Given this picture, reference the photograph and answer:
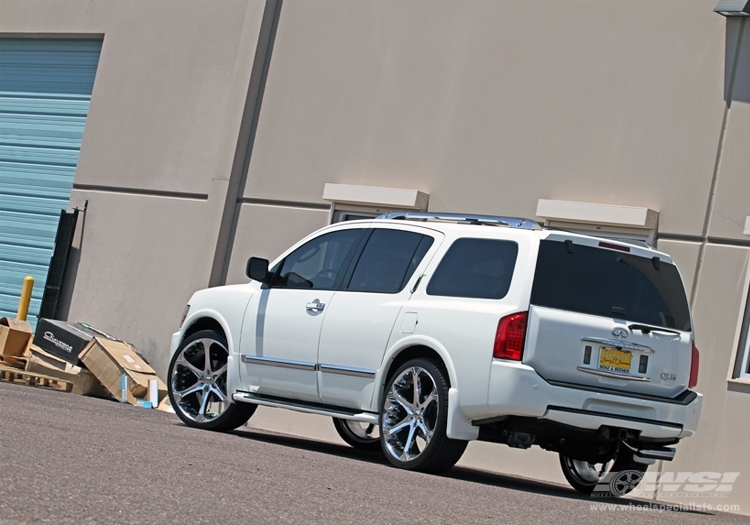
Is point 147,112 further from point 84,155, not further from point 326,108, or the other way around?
point 326,108

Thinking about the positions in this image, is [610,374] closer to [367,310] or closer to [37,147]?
[367,310]

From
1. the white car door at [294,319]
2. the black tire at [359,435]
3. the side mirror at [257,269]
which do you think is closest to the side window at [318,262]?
the white car door at [294,319]

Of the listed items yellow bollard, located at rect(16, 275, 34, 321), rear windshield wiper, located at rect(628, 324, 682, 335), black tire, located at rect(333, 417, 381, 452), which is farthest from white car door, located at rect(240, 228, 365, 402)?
yellow bollard, located at rect(16, 275, 34, 321)

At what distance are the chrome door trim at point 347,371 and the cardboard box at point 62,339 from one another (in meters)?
5.91

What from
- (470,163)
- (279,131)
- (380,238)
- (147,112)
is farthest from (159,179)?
(380,238)

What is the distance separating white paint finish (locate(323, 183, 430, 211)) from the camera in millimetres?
13102

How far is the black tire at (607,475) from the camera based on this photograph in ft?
26.6

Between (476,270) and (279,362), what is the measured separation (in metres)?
1.96

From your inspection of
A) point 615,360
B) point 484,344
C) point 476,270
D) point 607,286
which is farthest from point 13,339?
point 615,360

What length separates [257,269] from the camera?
30.8 ft

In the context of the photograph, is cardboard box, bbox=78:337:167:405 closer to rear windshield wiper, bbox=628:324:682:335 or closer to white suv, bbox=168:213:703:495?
white suv, bbox=168:213:703:495

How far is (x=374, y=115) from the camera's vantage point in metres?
13.9

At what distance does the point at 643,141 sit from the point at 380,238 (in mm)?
4368

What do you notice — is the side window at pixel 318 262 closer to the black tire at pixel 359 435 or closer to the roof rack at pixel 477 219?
the roof rack at pixel 477 219
